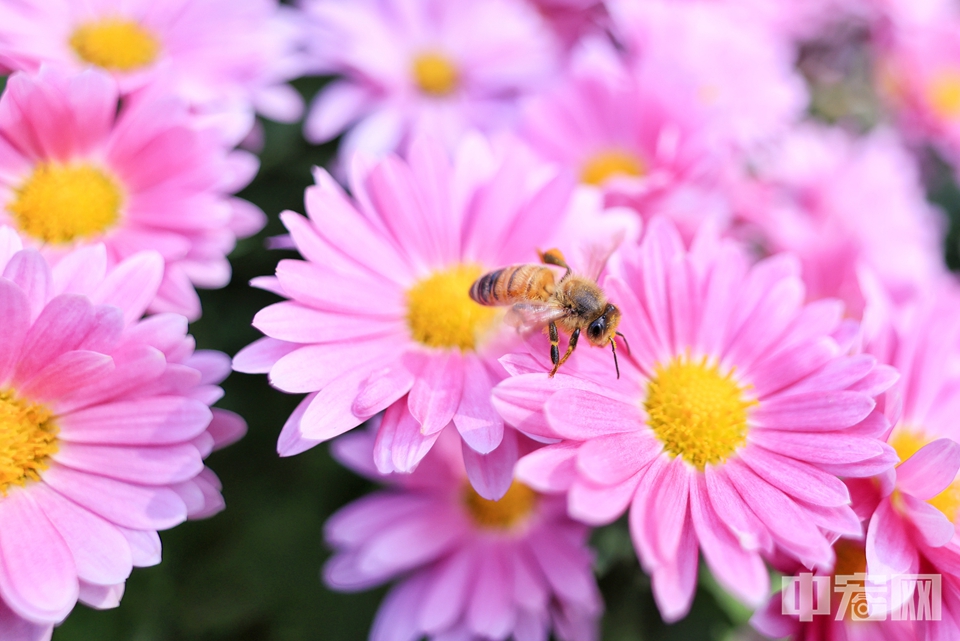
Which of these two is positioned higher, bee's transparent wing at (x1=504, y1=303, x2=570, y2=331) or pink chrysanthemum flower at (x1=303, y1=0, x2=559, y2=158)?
pink chrysanthemum flower at (x1=303, y1=0, x2=559, y2=158)

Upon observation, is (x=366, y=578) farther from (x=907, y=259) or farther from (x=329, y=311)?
(x=907, y=259)

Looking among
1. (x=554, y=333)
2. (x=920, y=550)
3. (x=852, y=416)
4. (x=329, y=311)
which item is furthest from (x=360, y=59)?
(x=920, y=550)

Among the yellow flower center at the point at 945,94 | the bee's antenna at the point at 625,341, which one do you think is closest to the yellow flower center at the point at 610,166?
the bee's antenna at the point at 625,341

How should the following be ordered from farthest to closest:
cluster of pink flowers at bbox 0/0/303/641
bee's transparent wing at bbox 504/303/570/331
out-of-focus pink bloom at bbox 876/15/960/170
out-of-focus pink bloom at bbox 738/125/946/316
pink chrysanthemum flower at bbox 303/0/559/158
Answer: out-of-focus pink bloom at bbox 876/15/960/170, pink chrysanthemum flower at bbox 303/0/559/158, out-of-focus pink bloom at bbox 738/125/946/316, bee's transparent wing at bbox 504/303/570/331, cluster of pink flowers at bbox 0/0/303/641

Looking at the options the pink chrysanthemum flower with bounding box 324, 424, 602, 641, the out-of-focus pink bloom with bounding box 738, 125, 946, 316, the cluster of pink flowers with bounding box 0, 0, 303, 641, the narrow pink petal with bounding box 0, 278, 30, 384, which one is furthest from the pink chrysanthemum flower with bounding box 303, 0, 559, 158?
the narrow pink petal with bounding box 0, 278, 30, 384

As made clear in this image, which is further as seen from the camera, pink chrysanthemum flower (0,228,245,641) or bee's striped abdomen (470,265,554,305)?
bee's striped abdomen (470,265,554,305)

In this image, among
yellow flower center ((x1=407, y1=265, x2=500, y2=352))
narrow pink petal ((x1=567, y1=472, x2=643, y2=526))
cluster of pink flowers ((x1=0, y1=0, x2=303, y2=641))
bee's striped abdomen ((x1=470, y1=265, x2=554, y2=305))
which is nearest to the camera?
narrow pink petal ((x1=567, y1=472, x2=643, y2=526))

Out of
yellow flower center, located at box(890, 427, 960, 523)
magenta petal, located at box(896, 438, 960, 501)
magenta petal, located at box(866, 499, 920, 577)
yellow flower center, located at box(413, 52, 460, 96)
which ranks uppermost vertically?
yellow flower center, located at box(413, 52, 460, 96)

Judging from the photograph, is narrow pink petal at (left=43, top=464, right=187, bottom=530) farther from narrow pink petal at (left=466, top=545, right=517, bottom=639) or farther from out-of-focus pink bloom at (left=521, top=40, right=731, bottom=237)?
out-of-focus pink bloom at (left=521, top=40, right=731, bottom=237)
